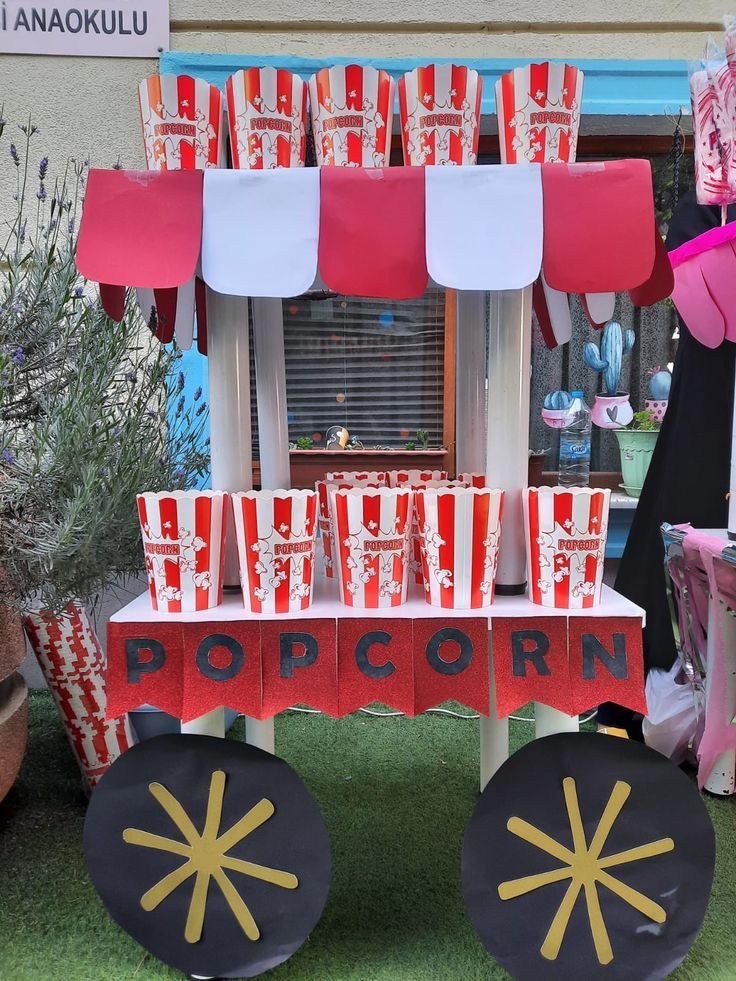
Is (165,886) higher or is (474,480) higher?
(474,480)

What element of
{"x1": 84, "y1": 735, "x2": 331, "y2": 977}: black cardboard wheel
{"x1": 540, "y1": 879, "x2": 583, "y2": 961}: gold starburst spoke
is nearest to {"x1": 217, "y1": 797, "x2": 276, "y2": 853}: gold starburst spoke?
{"x1": 84, "y1": 735, "x2": 331, "y2": 977}: black cardboard wheel

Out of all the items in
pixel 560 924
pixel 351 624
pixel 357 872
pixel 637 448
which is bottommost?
pixel 357 872

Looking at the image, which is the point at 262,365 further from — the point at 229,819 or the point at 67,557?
the point at 229,819

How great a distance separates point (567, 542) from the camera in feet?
4.03

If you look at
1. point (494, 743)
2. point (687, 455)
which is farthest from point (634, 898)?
point (687, 455)

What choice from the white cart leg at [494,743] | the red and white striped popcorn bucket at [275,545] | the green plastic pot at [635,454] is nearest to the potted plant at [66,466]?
the red and white striped popcorn bucket at [275,545]

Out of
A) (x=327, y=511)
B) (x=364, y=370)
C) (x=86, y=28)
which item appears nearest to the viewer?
(x=327, y=511)

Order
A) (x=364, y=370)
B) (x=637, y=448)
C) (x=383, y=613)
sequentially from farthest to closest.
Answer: (x=364, y=370) < (x=637, y=448) < (x=383, y=613)

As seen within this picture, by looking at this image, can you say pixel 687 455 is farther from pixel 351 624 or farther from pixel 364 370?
pixel 351 624

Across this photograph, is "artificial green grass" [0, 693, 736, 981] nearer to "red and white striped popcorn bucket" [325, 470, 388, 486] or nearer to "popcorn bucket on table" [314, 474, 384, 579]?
"popcorn bucket on table" [314, 474, 384, 579]

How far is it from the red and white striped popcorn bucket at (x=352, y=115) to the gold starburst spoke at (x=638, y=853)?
1245 mm

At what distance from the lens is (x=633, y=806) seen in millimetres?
1246

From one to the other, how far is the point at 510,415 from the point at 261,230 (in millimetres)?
531

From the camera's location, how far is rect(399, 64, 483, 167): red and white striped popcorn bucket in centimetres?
121
